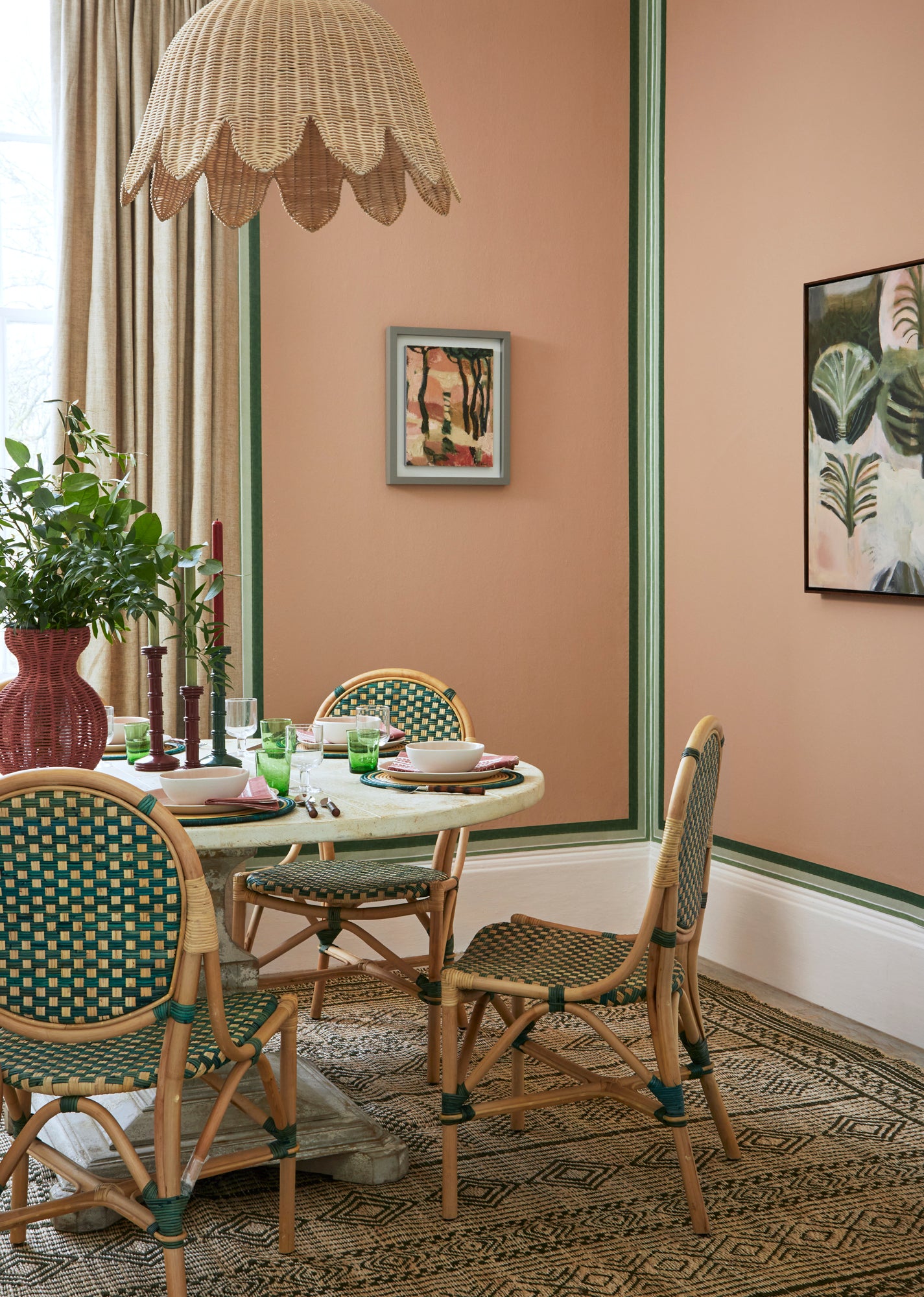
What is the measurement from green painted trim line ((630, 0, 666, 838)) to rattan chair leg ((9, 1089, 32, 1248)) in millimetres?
2578

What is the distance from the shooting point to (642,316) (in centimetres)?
440

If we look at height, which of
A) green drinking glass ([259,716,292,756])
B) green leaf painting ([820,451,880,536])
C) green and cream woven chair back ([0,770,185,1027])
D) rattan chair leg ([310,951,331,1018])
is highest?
green leaf painting ([820,451,880,536])

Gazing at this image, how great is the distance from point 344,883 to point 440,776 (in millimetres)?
601

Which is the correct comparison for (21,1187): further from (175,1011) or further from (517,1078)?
(517,1078)

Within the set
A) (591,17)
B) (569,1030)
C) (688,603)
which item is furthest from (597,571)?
(591,17)

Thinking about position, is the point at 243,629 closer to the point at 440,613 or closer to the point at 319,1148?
the point at 440,613

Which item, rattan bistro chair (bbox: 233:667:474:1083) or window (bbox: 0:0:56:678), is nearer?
rattan bistro chair (bbox: 233:667:474:1083)

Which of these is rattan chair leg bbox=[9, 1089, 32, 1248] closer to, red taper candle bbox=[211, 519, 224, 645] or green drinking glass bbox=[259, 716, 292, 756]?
green drinking glass bbox=[259, 716, 292, 756]

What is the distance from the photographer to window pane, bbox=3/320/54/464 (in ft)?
12.7

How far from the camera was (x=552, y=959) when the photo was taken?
251cm

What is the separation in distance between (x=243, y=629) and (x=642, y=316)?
1.73 meters

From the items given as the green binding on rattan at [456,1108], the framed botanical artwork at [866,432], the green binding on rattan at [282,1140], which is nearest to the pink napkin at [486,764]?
the green binding on rattan at [456,1108]

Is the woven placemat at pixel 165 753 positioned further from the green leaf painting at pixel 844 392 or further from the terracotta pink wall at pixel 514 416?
the green leaf painting at pixel 844 392

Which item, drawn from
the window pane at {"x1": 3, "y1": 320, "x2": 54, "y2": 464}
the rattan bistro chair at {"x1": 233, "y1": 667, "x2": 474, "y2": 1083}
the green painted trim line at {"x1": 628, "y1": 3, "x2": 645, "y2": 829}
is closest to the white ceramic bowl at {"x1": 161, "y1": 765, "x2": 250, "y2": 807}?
the rattan bistro chair at {"x1": 233, "y1": 667, "x2": 474, "y2": 1083}
